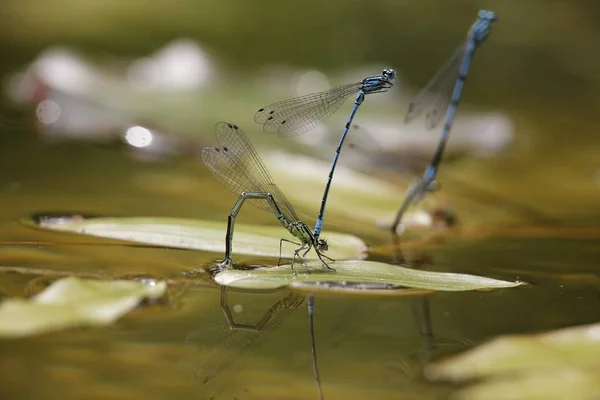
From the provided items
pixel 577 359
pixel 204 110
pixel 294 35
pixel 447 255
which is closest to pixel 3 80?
pixel 204 110

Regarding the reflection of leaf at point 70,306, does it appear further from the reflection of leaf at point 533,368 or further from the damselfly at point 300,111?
the damselfly at point 300,111

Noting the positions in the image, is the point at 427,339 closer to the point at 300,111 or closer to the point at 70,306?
the point at 70,306

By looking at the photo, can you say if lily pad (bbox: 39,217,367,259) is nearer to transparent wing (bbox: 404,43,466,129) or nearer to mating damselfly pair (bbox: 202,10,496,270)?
mating damselfly pair (bbox: 202,10,496,270)

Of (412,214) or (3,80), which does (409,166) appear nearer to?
(412,214)

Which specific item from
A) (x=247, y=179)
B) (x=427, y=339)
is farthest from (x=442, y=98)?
(x=427, y=339)

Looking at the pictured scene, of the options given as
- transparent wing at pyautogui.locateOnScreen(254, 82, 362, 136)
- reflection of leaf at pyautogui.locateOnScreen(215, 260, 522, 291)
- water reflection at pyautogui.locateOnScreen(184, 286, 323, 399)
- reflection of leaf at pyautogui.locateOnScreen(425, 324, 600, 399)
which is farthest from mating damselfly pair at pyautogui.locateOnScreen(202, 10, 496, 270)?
reflection of leaf at pyautogui.locateOnScreen(425, 324, 600, 399)
